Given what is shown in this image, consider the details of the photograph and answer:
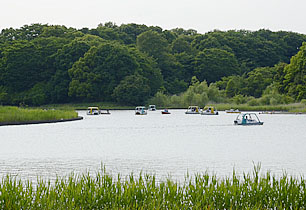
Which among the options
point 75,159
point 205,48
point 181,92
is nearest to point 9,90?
point 181,92

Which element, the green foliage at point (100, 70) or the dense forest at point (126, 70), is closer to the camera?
the dense forest at point (126, 70)

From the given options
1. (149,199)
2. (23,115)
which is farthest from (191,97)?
(149,199)

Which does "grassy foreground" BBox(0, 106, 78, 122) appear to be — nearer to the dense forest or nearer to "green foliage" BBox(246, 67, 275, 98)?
the dense forest

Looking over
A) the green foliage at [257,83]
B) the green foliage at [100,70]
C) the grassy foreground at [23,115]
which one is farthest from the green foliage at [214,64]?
the grassy foreground at [23,115]

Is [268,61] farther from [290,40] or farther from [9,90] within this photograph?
[9,90]

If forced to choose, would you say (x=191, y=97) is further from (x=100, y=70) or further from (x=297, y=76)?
(x=297, y=76)

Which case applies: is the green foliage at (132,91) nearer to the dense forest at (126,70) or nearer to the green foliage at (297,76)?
the dense forest at (126,70)

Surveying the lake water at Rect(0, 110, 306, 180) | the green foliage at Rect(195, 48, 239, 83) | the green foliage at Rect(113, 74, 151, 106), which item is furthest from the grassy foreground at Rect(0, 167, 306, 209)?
the green foliage at Rect(195, 48, 239, 83)

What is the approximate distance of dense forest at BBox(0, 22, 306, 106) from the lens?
10062 centimetres

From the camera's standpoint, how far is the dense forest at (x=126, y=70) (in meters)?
101

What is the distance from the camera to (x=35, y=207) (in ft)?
28.7

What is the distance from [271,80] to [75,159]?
8988 cm

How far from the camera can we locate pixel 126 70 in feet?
346

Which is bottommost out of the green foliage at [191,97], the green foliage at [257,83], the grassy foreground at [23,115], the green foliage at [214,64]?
the grassy foreground at [23,115]
